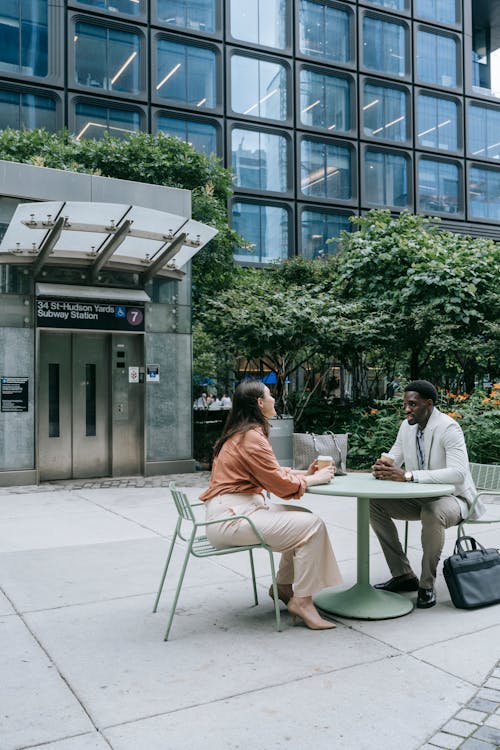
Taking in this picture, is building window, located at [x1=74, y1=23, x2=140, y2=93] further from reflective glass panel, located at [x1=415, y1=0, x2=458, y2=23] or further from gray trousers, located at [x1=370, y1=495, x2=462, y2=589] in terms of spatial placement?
gray trousers, located at [x1=370, y1=495, x2=462, y2=589]

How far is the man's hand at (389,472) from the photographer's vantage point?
4.85 m

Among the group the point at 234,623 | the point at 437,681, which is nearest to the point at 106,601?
the point at 234,623

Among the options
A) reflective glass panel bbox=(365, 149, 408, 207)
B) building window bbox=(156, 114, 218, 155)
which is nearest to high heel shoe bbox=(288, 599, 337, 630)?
building window bbox=(156, 114, 218, 155)

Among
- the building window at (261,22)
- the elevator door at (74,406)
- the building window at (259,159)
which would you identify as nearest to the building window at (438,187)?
the building window at (259,159)

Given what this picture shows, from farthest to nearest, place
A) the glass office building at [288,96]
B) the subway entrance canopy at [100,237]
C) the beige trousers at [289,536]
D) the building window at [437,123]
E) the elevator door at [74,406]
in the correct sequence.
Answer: the building window at [437,123] < the glass office building at [288,96] < the elevator door at [74,406] < the subway entrance canopy at [100,237] < the beige trousers at [289,536]

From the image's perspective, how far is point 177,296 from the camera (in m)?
12.3

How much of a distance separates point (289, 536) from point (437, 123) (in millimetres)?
36185

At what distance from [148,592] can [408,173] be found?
109ft

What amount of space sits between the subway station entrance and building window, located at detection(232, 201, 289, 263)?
18.8 m

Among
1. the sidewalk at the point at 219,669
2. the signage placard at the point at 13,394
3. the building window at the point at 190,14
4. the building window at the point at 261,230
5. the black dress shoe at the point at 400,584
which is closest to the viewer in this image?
the sidewalk at the point at 219,669

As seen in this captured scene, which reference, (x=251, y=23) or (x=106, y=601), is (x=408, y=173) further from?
(x=106, y=601)

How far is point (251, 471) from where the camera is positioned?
4500 mm

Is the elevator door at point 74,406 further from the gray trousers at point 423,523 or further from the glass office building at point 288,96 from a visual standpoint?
the glass office building at point 288,96

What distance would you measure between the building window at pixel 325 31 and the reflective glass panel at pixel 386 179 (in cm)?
490
